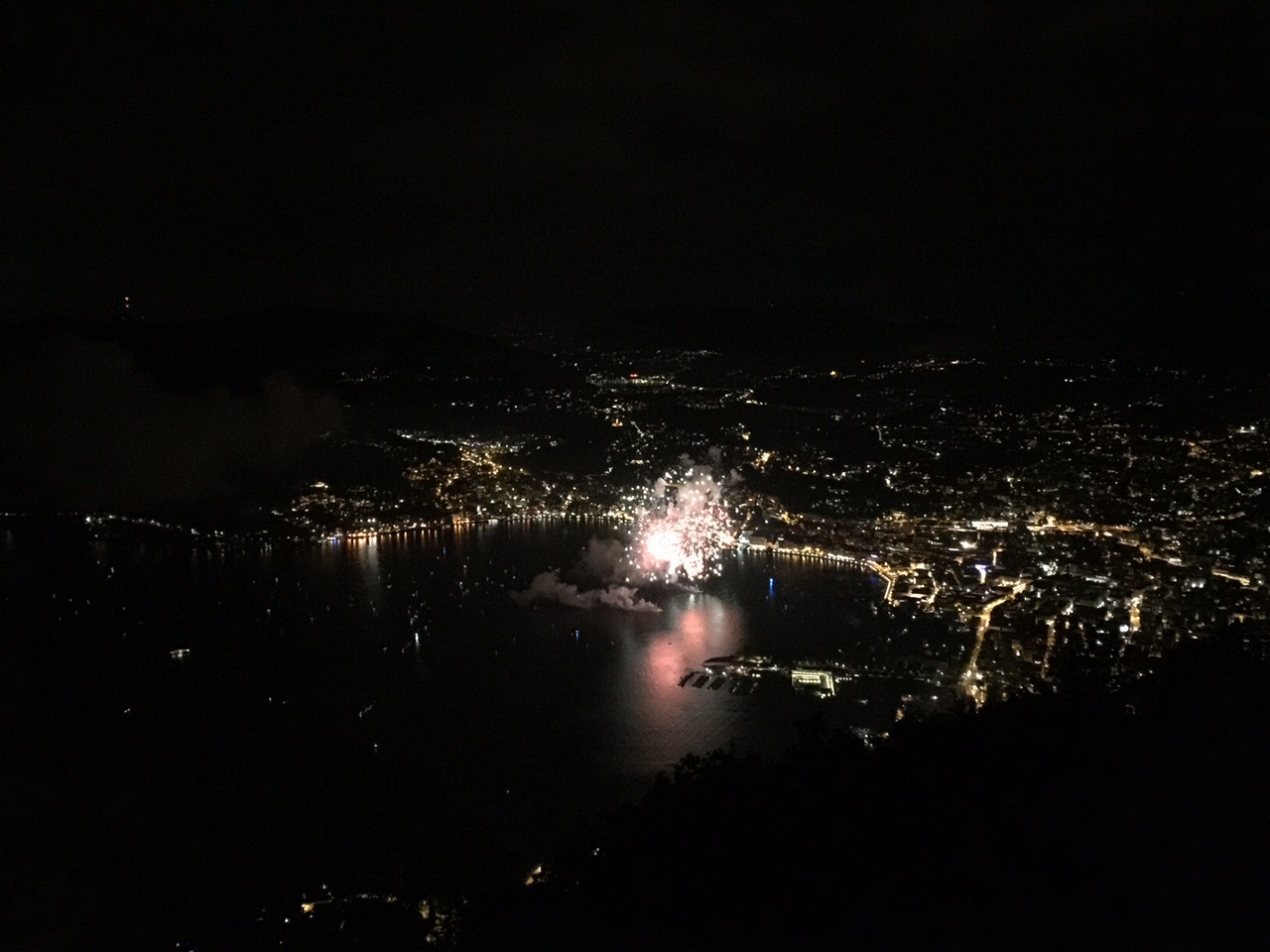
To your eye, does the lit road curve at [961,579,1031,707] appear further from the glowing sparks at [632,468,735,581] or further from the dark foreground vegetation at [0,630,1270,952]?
the glowing sparks at [632,468,735,581]

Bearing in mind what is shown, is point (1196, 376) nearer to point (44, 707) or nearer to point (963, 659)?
point (963, 659)

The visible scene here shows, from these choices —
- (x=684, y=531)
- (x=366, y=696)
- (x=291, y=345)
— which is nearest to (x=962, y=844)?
(x=366, y=696)

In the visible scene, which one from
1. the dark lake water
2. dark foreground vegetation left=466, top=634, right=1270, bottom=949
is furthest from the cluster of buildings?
dark foreground vegetation left=466, top=634, right=1270, bottom=949

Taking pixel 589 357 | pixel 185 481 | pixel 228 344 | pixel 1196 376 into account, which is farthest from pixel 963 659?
pixel 589 357

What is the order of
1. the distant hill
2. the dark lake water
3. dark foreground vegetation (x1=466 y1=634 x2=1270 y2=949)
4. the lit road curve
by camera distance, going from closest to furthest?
dark foreground vegetation (x1=466 y1=634 x2=1270 y2=949) → the dark lake water → the lit road curve → the distant hill

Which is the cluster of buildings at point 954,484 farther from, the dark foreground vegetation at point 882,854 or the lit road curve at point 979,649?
the dark foreground vegetation at point 882,854

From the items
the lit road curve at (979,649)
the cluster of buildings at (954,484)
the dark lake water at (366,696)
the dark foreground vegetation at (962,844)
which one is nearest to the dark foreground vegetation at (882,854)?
the dark foreground vegetation at (962,844)
